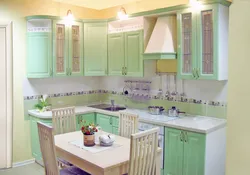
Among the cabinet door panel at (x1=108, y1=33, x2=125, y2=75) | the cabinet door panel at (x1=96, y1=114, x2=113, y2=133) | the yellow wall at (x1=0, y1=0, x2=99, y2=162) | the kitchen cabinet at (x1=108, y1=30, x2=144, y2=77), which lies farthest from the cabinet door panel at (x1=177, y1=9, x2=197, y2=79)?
the yellow wall at (x1=0, y1=0, x2=99, y2=162)

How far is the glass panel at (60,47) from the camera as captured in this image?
4.43 metres

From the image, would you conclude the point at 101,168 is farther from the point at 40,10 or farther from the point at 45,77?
the point at 40,10

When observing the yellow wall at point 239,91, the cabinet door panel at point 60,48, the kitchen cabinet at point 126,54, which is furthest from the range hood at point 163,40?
the yellow wall at point 239,91

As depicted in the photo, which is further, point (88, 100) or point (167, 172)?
point (88, 100)

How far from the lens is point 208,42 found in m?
3.35

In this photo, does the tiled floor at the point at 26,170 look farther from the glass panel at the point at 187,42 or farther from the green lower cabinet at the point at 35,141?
the glass panel at the point at 187,42

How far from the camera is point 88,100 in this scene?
17.3 feet

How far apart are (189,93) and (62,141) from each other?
198 centimetres

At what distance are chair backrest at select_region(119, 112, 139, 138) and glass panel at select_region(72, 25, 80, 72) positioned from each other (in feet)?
5.39

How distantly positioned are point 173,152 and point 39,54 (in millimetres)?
2664

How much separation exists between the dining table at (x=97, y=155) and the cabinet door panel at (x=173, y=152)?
2.16 ft

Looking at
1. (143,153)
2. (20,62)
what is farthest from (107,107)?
(143,153)

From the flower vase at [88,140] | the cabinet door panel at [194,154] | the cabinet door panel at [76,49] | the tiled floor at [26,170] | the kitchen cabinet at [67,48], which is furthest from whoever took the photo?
the cabinet door panel at [76,49]

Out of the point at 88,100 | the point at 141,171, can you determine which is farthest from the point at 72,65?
the point at 141,171
